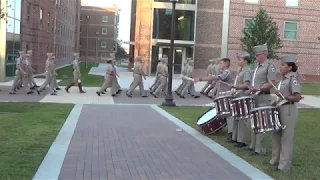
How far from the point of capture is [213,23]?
38594mm

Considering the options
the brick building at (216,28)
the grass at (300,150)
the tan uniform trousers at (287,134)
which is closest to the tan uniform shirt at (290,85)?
the tan uniform trousers at (287,134)

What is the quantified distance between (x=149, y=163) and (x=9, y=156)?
7.66ft

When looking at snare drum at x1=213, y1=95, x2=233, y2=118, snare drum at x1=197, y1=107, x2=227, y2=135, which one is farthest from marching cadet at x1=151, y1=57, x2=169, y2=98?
snare drum at x1=213, y1=95, x2=233, y2=118

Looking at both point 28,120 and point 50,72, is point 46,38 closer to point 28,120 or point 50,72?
point 50,72

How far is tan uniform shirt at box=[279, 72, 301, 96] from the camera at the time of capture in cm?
669

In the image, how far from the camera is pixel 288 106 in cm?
691

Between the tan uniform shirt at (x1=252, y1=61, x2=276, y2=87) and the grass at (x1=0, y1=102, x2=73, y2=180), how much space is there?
4.05 metres

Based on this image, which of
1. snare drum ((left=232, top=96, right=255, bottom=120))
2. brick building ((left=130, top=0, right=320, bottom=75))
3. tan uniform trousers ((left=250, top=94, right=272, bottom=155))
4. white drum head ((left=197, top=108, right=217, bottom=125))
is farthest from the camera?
brick building ((left=130, top=0, right=320, bottom=75))

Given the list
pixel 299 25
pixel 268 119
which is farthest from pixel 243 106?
pixel 299 25

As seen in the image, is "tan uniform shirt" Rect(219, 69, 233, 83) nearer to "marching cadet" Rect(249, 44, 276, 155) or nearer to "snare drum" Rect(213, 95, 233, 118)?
"snare drum" Rect(213, 95, 233, 118)

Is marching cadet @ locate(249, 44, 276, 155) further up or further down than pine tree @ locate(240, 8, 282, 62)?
further down

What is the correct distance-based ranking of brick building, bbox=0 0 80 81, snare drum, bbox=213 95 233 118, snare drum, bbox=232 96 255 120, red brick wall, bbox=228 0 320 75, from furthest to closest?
1. red brick wall, bbox=228 0 320 75
2. brick building, bbox=0 0 80 81
3. snare drum, bbox=213 95 233 118
4. snare drum, bbox=232 96 255 120

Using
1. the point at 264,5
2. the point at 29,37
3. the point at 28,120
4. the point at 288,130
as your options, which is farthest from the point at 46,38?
A: the point at 288,130

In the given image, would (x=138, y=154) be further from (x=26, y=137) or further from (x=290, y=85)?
(x=290, y=85)
